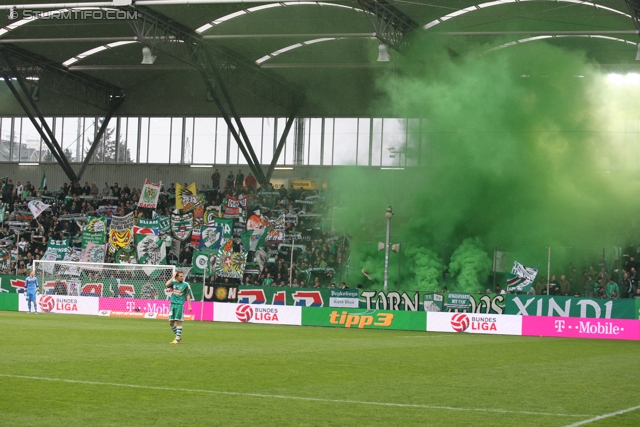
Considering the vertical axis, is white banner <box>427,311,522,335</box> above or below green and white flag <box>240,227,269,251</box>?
below

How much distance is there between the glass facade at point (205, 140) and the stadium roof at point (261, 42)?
0.70 meters

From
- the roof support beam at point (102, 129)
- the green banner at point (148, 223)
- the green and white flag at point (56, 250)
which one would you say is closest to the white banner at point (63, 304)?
the green and white flag at point (56, 250)

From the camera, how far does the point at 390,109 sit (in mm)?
42500

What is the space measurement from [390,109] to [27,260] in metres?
18.9

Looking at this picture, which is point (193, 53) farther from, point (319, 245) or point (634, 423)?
point (634, 423)

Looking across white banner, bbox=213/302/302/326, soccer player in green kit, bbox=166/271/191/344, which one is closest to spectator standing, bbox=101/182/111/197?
white banner, bbox=213/302/302/326

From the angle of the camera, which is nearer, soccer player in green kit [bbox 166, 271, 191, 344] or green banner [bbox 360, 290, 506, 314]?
soccer player in green kit [bbox 166, 271, 191, 344]

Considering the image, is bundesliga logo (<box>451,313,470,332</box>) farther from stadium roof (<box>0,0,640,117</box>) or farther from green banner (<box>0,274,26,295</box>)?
green banner (<box>0,274,26,295</box>)

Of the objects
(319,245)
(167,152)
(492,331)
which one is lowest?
(492,331)

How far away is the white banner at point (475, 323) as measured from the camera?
29250 millimetres

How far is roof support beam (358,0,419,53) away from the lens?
103 ft

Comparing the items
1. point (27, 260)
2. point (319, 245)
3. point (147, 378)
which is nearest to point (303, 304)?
point (319, 245)

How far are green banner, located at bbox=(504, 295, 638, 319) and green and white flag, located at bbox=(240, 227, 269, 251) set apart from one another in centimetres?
1238

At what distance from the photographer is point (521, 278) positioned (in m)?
33.2
